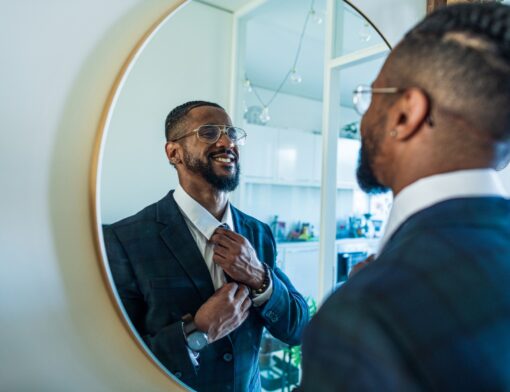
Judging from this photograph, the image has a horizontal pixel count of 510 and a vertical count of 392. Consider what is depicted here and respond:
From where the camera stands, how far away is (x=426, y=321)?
0.39 metres

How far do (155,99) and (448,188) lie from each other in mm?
483

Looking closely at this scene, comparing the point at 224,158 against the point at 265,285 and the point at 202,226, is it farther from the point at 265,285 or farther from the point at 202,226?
the point at 265,285

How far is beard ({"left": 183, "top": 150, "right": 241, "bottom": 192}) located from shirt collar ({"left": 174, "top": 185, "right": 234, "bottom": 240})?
0.04 meters

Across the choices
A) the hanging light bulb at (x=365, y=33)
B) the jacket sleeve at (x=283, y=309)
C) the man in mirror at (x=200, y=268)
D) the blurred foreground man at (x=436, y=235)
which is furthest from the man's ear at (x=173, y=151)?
the hanging light bulb at (x=365, y=33)

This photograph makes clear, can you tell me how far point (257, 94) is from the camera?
30.7 inches

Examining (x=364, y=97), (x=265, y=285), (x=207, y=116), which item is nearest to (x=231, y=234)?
(x=265, y=285)

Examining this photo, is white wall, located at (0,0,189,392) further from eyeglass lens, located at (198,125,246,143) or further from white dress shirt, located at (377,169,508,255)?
white dress shirt, located at (377,169,508,255)

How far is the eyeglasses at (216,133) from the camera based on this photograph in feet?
2.28

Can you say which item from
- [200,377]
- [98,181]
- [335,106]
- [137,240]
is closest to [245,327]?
[200,377]

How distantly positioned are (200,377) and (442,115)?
59 cm

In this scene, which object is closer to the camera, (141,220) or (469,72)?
(469,72)

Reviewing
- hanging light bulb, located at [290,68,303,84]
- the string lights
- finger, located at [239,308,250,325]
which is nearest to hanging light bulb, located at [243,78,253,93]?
the string lights

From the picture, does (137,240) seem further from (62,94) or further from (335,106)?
(335,106)

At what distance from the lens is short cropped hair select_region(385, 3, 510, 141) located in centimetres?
44
